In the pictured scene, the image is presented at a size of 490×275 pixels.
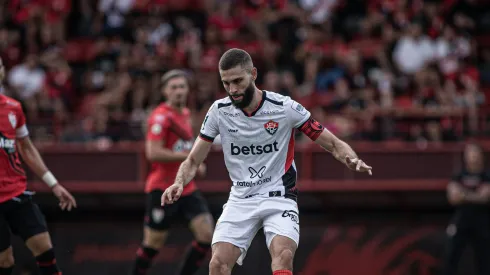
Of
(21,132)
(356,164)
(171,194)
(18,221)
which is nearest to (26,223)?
(18,221)

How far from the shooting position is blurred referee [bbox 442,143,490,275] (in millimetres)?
12578

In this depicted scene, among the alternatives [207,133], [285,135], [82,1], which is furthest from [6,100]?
[82,1]

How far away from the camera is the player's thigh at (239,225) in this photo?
21.7ft

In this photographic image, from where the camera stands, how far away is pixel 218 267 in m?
6.43

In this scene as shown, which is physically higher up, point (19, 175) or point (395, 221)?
point (19, 175)


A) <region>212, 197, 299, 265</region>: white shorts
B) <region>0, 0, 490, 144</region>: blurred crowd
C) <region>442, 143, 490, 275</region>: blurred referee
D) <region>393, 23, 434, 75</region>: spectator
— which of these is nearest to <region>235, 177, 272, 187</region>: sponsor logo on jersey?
<region>212, 197, 299, 265</region>: white shorts

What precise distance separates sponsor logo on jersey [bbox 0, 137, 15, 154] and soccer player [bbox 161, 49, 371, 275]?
1.69 metres

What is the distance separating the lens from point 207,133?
685 centimetres

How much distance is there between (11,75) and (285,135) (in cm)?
1179

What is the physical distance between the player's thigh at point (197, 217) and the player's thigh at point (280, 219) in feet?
8.26

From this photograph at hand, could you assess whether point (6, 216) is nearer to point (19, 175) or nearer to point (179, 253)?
point (19, 175)

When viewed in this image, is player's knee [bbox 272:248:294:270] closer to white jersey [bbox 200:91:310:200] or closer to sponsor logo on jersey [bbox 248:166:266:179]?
white jersey [bbox 200:91:310:200]

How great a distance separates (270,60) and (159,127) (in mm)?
7189

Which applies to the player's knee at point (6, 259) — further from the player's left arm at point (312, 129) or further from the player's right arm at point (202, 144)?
the player's left arm at point (312, 129)
